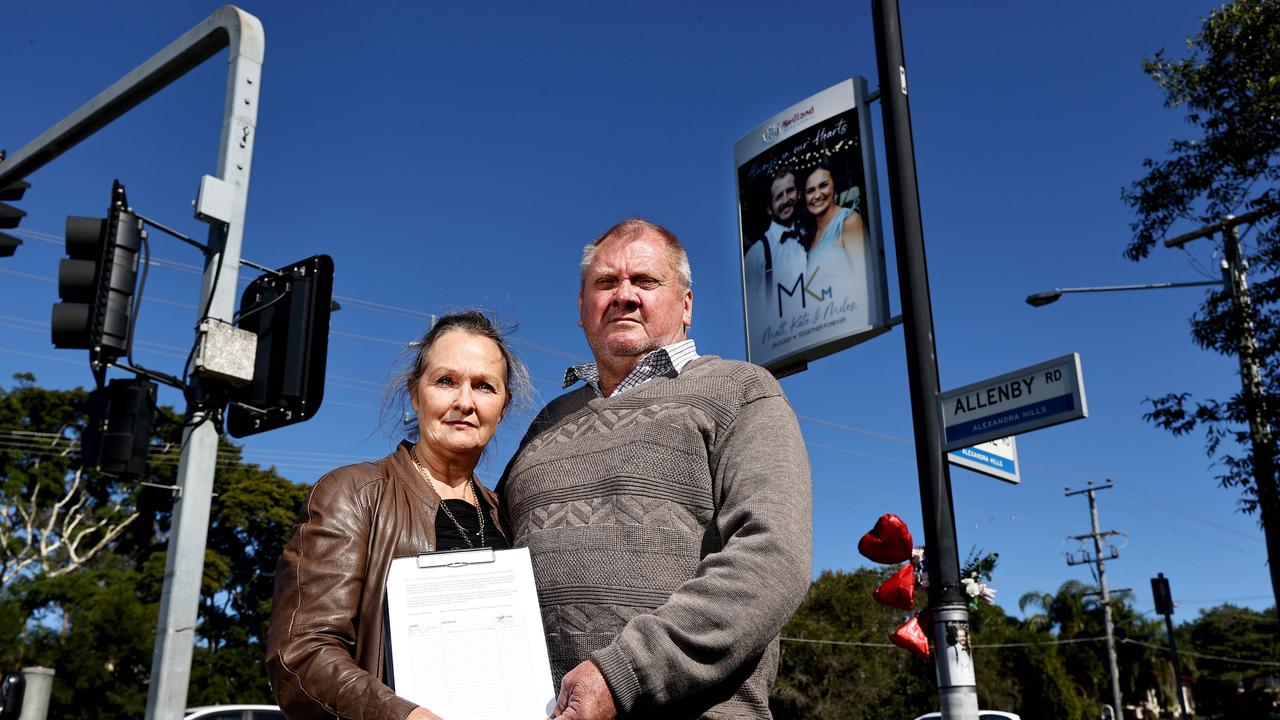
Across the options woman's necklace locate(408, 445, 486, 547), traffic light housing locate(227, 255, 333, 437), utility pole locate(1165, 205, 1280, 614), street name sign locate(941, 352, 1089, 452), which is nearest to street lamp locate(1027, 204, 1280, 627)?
utility pole locate(1165, 205, 1280, 614)

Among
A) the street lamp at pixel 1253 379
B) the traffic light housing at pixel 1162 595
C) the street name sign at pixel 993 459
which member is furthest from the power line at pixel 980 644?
the street name sign at pixel 993 459

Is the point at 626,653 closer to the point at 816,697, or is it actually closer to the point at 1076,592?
the point at 816,697

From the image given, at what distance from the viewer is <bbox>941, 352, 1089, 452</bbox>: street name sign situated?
16.6 ft

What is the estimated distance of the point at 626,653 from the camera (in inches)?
75.5

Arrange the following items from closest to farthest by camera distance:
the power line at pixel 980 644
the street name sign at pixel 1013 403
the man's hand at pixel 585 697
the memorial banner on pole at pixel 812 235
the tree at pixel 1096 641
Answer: the man's hand at pixel 585 697 < the street name sign at pixel 1013 403 < the memorial banner on pole at pixel 812 235 < the power line at pixel 980 644 < the tree at pixel 1096 641

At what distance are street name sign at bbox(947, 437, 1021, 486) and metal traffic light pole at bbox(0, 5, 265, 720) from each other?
12.4 feet

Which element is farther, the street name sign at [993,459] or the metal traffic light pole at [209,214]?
the street name sign at [993,459]

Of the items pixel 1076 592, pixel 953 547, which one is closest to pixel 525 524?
pixel 953 547

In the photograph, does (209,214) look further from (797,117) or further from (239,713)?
(239,713)

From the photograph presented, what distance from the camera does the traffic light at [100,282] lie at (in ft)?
18.1

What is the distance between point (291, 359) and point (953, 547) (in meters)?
3.47

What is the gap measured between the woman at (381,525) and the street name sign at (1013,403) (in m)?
3.09

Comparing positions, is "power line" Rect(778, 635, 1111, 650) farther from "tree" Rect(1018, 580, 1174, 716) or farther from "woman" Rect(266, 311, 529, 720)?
"woman" Rect(266, 311, 529, 720)

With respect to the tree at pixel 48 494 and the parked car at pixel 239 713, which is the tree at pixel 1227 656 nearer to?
the tree at pixel 48 494
